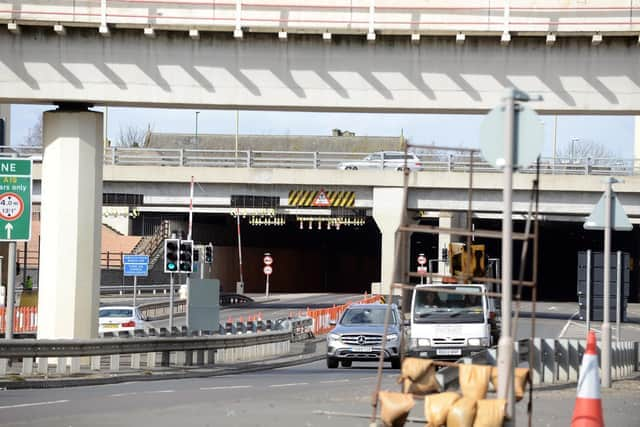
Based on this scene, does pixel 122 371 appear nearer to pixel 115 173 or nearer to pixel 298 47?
pixel 298 47

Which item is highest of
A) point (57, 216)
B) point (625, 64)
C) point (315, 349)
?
point (625, 64)

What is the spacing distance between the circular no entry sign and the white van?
9375 millimetres

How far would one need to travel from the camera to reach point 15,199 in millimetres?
25266

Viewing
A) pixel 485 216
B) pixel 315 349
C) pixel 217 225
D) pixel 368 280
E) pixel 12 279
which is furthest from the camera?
pixel 368 280

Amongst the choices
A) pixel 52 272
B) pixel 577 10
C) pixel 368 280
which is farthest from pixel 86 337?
pixel 368 280

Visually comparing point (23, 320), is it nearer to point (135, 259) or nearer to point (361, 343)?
point (135, 259)

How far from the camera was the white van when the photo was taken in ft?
99.0

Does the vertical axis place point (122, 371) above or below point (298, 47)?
below

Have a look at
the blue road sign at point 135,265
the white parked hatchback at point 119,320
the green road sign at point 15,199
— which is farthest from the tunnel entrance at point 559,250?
the green road sign at point 15,199

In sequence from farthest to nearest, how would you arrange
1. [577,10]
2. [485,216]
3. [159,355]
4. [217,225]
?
[217,225]
[485,216]
[159,355]
[577,10]

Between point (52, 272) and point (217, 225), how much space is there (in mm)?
60920

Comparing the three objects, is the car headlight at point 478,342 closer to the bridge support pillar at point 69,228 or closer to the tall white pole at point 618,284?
the tall white pole at point 618,284

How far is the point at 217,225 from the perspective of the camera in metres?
88.5

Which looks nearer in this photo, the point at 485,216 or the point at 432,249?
the point at 485,216
